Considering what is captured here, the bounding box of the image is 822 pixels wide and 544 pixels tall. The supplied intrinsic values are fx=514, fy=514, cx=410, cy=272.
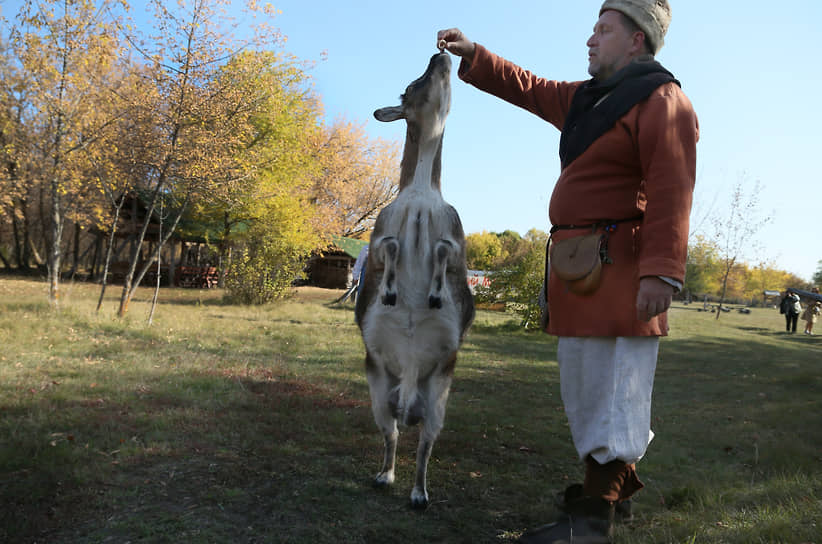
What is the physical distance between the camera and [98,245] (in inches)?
1310

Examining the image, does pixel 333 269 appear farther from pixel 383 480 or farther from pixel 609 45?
pixel 609 45

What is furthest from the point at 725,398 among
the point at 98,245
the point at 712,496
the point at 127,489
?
the point at 98,245

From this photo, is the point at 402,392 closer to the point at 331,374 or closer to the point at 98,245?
the point at 331,374

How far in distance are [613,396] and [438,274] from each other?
1.28m

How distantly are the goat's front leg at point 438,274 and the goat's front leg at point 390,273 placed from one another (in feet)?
0.80

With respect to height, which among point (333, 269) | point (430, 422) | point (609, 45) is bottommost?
point (430, 422)

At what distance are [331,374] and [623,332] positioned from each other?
648cm

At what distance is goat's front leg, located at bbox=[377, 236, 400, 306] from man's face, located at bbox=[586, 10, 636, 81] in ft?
5.27

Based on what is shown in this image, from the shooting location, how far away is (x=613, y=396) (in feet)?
8.69

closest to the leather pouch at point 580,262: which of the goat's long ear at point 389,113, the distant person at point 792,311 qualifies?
the goat's long ear at point 389,113

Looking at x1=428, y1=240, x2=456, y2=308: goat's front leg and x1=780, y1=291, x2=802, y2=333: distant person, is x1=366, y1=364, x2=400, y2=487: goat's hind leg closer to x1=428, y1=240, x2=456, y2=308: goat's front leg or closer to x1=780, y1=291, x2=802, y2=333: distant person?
x1=428, y1=240, x2=456, y2=308: goat's front leg

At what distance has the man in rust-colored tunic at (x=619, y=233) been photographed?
254 cm

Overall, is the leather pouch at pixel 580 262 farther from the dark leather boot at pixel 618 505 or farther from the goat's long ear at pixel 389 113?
the goat's long ear at pixel 389 113

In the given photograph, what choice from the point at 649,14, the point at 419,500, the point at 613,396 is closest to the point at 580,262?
the point at 613,396
